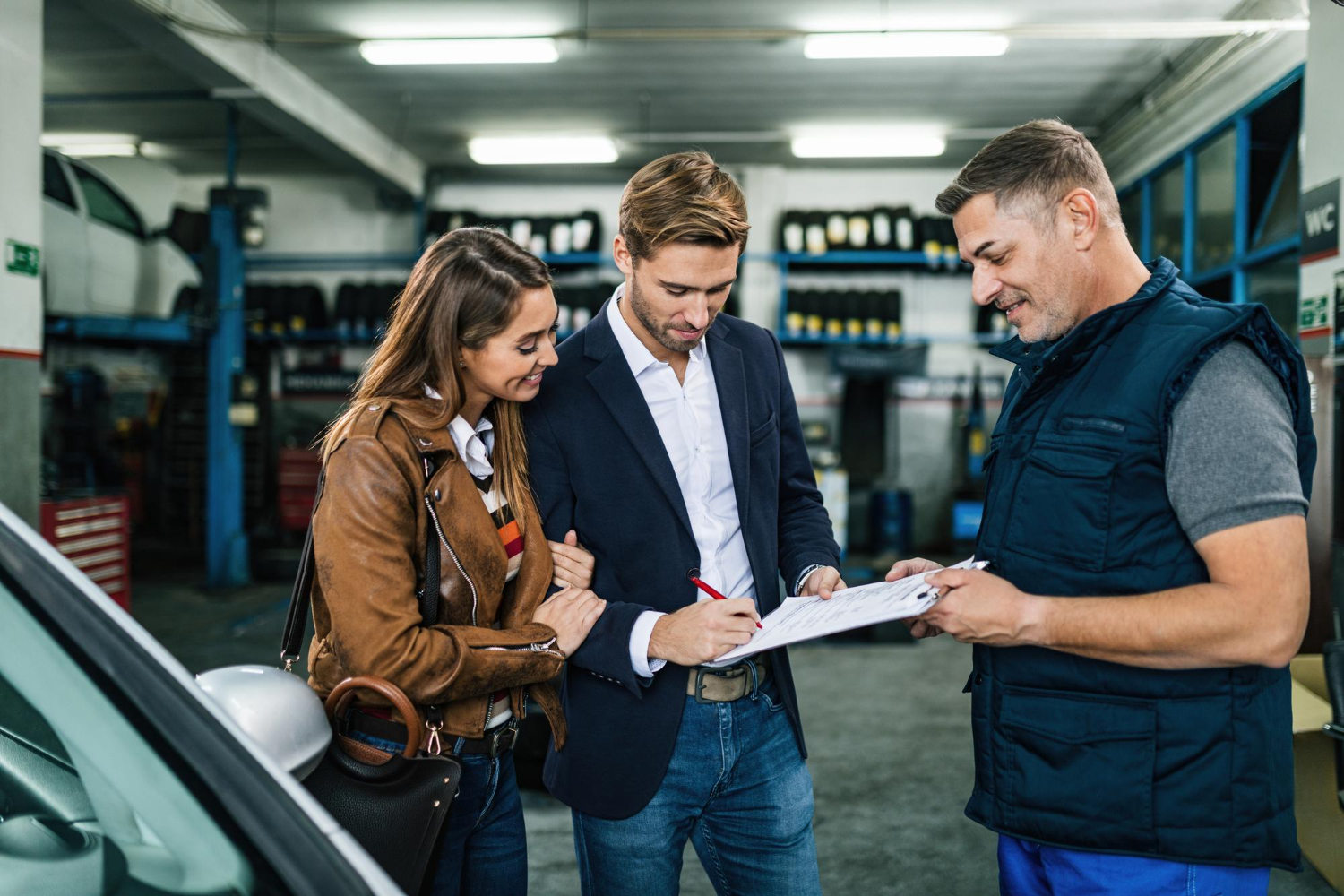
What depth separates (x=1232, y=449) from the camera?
1116 millimetres

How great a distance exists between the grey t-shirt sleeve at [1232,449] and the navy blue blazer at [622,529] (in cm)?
70

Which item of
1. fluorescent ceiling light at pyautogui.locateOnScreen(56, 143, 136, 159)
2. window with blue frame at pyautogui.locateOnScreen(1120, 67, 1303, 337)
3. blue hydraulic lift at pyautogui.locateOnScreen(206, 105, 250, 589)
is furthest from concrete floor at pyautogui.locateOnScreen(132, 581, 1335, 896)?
fluorescent ceiling light at pyautogui.locateOnScreen(56, 143, 136, 159)

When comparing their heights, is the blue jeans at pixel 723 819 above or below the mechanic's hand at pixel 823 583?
below

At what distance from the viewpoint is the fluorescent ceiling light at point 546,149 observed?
883 cm

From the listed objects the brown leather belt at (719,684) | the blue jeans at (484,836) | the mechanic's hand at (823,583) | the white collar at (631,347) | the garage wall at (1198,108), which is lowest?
the blue jeans at (484,836)

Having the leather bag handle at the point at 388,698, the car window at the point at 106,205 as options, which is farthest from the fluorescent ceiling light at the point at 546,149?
the leather bag handle at the point at 388,698

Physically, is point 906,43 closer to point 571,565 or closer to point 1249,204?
point 1249,204

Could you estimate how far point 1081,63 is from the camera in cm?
730

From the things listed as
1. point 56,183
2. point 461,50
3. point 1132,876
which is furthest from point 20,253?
point 1132,876

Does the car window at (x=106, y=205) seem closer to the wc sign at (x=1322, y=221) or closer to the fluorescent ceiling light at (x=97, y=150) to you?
the fluorescent ceiling light at (x=97, y=150)

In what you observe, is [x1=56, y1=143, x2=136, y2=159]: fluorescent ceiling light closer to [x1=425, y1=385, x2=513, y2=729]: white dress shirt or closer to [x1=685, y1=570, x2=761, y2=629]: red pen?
[x1=425, y1=385, x2=513, y2=729]: white dress shirt

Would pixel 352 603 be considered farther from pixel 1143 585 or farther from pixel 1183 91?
pixel 1183 91

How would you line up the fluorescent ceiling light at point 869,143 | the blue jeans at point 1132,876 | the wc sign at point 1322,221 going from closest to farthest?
the blue jeans at point 1132,876
the wc sign at point 1322,221
the fluorescent ceiling light at point 869,143

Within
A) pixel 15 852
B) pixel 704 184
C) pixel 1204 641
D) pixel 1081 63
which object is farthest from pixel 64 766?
pixel 1081 63
